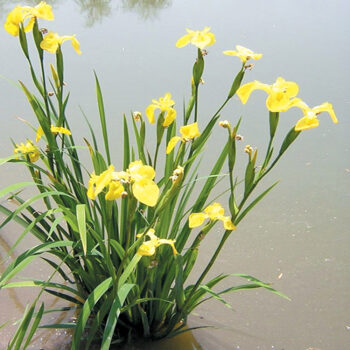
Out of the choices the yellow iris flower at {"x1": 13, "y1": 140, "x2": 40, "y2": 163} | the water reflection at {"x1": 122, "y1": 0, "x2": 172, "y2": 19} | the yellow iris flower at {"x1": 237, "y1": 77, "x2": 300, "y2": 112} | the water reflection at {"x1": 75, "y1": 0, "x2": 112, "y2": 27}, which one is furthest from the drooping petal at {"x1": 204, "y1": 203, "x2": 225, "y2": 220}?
the water reflection at {"x1": 122, "y1": 0, "x2": 172, "y2": 19}

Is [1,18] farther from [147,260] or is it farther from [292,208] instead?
[147,260]

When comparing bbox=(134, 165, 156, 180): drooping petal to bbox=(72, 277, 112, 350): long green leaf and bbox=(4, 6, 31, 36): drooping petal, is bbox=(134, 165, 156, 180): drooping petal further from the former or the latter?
bbox=(4, 6, 31, 36): drooping petal

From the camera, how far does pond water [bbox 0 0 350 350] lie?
134 cm

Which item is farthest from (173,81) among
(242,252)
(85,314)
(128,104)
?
(85,314)

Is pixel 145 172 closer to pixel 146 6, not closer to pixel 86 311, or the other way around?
pixel 86 311

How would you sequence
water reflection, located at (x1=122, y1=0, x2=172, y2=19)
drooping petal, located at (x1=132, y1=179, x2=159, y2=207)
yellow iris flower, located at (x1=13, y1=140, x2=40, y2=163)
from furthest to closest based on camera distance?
water reflection, located at (x1=122, y1=0, x2=172, y2=19), yellow iris flower, located at (x1=13, y1=140, x2=40, y2=163), drooping petal, located at (x1=132, y1=179, x2=159, y2=207)

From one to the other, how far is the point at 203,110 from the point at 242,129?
10.9 inches

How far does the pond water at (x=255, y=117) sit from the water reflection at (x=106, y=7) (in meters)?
0.02

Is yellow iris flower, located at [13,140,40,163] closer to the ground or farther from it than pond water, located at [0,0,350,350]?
farther from it

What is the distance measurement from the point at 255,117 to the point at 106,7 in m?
2.30

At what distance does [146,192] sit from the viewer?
2.08 ft

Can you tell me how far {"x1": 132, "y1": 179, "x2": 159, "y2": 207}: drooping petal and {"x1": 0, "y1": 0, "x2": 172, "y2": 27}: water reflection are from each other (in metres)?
3.35

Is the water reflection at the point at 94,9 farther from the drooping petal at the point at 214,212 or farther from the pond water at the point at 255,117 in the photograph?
the drooping petal at the point at 214,212

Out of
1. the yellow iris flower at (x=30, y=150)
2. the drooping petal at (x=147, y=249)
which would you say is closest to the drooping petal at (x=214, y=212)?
the drooping petal at (x=147, y=249)
